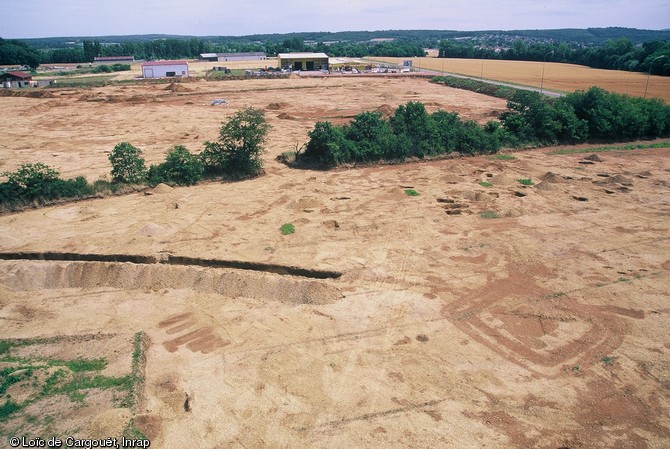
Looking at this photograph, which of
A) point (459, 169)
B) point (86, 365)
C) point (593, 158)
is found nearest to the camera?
point (86, 365)

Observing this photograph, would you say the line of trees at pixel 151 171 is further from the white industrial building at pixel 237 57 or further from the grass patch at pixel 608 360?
the white industrial building at pixel 237 57

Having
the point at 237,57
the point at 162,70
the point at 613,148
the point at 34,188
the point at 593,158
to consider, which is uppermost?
the point at 237,57

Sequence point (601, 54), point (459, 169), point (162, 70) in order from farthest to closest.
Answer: point (601, 54) < point (162, 70) < point (459, 169)

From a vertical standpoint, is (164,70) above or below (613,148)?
above

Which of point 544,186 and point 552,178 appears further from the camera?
point 552,178

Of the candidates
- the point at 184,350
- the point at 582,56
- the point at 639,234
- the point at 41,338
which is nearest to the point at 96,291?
the point at 41,338

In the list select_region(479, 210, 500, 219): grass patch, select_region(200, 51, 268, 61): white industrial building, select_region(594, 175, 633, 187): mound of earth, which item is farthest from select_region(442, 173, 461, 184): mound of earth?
select_region(200, 51, 268, 61): white industrial building

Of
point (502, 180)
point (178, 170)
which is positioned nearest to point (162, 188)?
point (178, 170)

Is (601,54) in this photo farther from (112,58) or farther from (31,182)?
(112,58)
